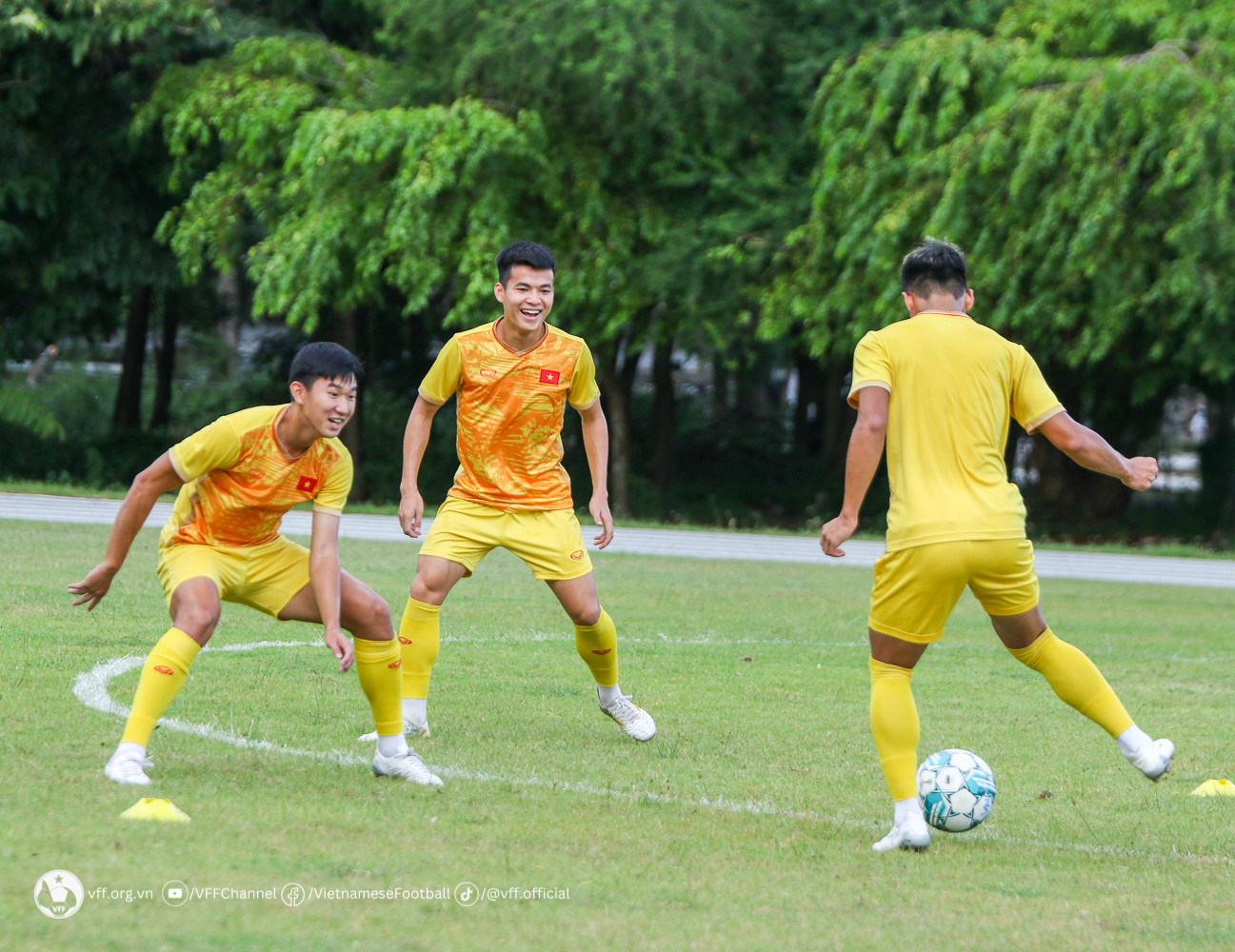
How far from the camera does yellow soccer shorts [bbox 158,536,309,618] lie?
5324 mm

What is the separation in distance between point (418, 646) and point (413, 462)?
2.82ft

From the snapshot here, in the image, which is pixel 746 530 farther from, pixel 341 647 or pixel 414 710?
pixel 341 647

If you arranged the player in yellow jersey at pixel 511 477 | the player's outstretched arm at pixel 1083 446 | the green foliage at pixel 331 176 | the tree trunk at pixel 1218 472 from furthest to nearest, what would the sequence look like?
the tree trunk at pixel 1218 472 < the green foliage at pixel 331 176 < the player in yellow jersey at pixel 511 477 < the player's outstretched arm at pixel 1083 446

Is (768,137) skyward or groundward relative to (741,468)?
skyward

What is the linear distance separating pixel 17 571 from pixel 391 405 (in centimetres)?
1708

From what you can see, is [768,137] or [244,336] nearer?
[768,137]

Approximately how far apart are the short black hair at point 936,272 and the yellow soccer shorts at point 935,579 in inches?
34.7

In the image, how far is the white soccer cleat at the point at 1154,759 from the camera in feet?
16.8

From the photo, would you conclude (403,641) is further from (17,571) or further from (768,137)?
(768,137)

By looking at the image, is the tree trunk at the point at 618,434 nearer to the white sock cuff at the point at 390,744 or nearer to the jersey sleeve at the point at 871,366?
the white sock cuff at the point at 390,744

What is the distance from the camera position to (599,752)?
6141 mm

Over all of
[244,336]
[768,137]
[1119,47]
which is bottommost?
[244,336]

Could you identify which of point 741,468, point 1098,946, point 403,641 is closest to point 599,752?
point 403,641

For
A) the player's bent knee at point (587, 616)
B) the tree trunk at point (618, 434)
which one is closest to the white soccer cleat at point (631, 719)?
the player's bent knee at point (587, 616)
